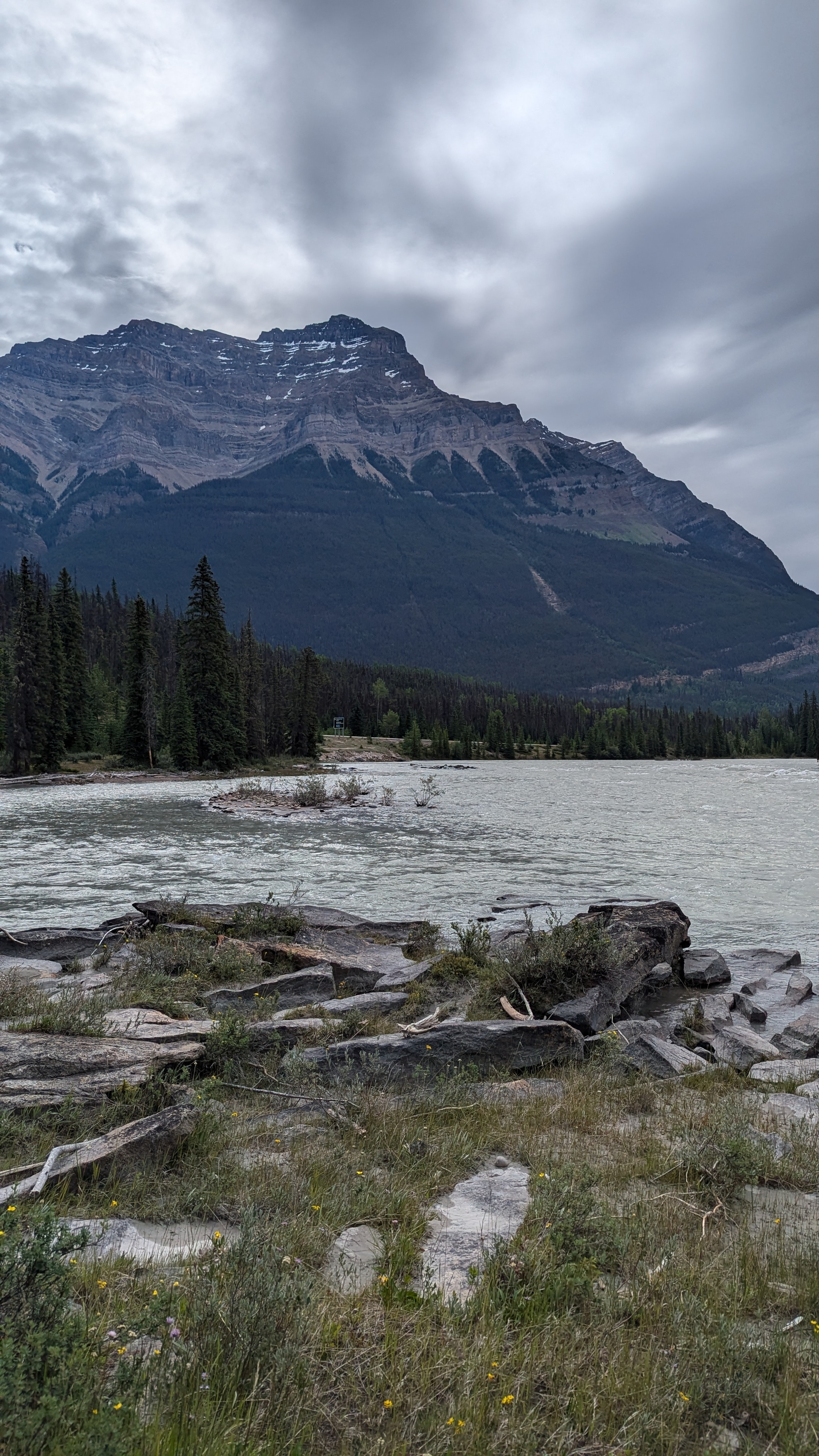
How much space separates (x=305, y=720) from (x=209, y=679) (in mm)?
21915

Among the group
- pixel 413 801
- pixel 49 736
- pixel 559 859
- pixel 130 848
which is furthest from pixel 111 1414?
pixel 49 736

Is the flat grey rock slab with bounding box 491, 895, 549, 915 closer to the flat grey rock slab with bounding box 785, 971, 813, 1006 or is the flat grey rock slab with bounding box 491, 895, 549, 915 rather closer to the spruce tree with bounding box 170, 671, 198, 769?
the flat grey rock slab with bounding box 785, 971, 813, 1006

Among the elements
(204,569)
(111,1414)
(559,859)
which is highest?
(204,569)

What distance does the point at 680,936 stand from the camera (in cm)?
1648

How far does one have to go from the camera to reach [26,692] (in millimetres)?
68375

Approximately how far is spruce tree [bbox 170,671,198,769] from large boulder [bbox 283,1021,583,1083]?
248 ft

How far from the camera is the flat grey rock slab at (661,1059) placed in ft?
32.9

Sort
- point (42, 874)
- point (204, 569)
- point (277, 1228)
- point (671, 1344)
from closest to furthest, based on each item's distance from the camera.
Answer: point (671, 1344) < point (277, 1228) < point (42, 874) < point (204, 569)

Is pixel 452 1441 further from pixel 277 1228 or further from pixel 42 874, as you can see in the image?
pixel 42 874

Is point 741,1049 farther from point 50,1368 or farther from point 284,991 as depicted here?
point 50,1368

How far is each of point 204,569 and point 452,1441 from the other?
86765 millimetres

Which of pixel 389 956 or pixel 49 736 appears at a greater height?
pixel 49 736

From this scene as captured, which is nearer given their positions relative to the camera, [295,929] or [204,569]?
[295,929]

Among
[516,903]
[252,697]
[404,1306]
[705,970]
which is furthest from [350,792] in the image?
[404,1306]
